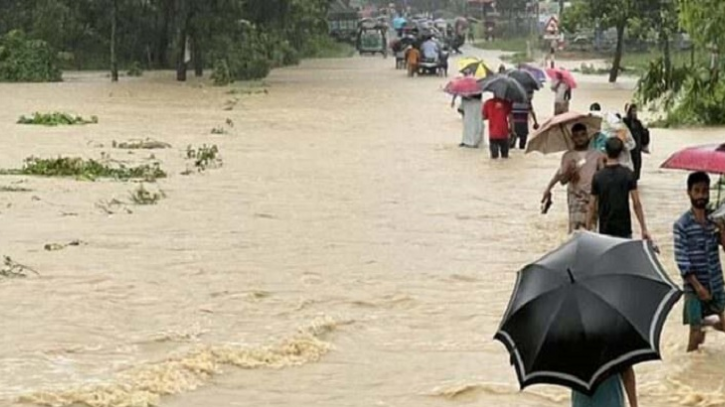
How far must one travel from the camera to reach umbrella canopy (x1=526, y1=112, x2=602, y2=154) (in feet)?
49.2

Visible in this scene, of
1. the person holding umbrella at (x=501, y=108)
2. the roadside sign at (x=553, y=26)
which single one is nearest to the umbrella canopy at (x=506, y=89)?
the person holding umbrella at (x=501, y=108)

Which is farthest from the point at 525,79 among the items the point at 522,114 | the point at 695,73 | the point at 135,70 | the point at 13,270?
the point at 135,70

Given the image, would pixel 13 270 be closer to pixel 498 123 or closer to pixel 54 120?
pixel 498 123

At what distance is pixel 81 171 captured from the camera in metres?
21.7

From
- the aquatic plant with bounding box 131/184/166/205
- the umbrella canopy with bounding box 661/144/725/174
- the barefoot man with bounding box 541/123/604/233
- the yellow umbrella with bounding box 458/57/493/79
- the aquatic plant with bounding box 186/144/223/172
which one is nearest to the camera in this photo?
the umbrella canopy with bounding box 661/144/725/174

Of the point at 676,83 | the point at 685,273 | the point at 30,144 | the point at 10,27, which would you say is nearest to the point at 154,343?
the point at 685,273

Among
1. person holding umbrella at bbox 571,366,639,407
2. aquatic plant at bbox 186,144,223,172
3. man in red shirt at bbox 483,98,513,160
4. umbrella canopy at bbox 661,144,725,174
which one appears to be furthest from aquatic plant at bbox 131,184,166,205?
person holding umbrella at bbox 571,366,639,407

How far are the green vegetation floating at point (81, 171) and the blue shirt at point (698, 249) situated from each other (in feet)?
41.7

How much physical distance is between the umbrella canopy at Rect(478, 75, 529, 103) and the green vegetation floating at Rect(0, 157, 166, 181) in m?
5.44

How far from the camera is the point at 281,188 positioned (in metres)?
20.8

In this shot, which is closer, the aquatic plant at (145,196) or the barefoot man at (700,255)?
the barefoot man at (700,255)

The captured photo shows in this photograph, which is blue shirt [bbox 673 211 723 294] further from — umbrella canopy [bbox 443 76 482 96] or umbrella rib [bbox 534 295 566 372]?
umbrella canopy [bbox 443 76 482 96]

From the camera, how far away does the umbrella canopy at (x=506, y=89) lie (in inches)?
928

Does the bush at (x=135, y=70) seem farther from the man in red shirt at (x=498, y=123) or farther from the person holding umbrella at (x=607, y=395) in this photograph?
the person holding umbrella at (x=607, y=395)
